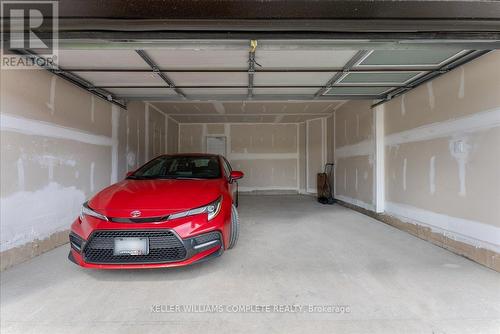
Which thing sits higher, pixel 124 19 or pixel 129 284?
pixel 124 19

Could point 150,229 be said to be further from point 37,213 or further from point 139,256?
point 37,213

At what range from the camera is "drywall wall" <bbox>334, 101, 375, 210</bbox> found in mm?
4922

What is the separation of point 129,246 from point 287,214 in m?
3.56

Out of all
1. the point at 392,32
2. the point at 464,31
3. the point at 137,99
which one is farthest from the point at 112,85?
the point at 464,31

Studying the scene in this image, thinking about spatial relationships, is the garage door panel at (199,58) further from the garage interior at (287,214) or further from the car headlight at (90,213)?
the car headlight at (90,213)

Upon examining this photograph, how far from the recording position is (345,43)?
69.6 inches

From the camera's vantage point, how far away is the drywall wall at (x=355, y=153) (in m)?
4.92

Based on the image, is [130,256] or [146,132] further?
[146,132]

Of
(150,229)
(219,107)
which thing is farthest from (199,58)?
(219,107)

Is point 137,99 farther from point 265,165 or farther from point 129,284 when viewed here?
point 265,165

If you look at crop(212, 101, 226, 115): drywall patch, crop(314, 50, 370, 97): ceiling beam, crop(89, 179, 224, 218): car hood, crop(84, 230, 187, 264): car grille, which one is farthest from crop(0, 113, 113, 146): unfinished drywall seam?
crop(314, 50, 370, 97): ceiling beam

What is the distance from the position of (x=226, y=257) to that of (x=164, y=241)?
33.7 inches

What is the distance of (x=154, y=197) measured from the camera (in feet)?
7.73

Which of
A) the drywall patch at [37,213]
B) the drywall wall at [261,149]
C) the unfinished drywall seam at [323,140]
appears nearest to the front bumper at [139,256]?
the drywall patch at [37,213]
